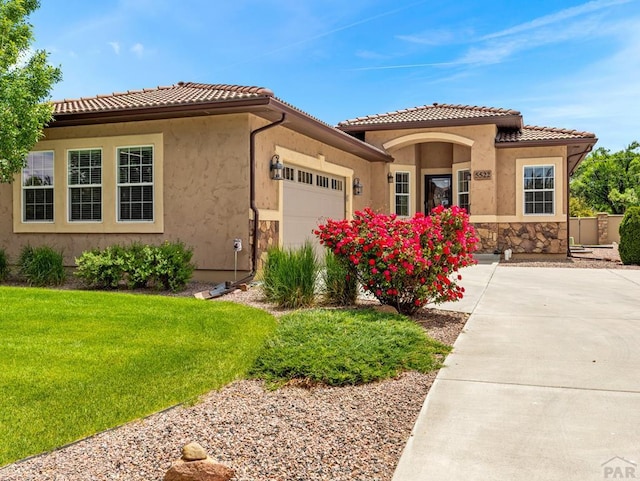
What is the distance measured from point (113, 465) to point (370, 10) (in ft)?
43.7

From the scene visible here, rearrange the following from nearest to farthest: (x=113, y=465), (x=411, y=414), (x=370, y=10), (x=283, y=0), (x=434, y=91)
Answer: (x=113, y=465)
(x=411, y=414)
(x=283, y=0)
(x=370, y=10)
(x=434, y=91)

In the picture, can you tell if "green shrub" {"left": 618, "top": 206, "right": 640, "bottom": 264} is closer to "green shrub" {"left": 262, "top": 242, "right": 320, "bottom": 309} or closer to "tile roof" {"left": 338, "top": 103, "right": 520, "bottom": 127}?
"tile roof" {"left": 338, "top": 103, "right": 520, "bottom": 127}

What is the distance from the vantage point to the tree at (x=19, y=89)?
11.2 metres

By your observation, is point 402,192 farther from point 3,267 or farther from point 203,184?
point 3,267

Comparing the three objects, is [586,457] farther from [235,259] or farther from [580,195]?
[580,195]

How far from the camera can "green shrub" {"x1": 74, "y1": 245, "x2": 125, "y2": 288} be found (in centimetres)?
1100

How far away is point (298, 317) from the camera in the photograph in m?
7.26

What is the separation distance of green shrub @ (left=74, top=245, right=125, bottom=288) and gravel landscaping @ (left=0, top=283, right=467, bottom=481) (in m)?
6.75

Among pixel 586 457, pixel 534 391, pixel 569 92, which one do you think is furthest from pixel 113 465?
pixel 569 92

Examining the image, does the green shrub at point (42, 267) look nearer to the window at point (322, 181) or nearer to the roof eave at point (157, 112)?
the roof eave at point (157, 112)

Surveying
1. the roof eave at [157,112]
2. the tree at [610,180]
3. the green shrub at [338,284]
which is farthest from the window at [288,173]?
the tree at [610,180]

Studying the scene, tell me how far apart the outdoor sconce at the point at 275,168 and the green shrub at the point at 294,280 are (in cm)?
340

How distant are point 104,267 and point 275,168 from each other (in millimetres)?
3936

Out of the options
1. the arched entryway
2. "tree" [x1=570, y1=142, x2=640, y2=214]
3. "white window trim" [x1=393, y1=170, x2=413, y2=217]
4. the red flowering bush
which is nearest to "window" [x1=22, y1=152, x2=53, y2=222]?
the red flowering bush
